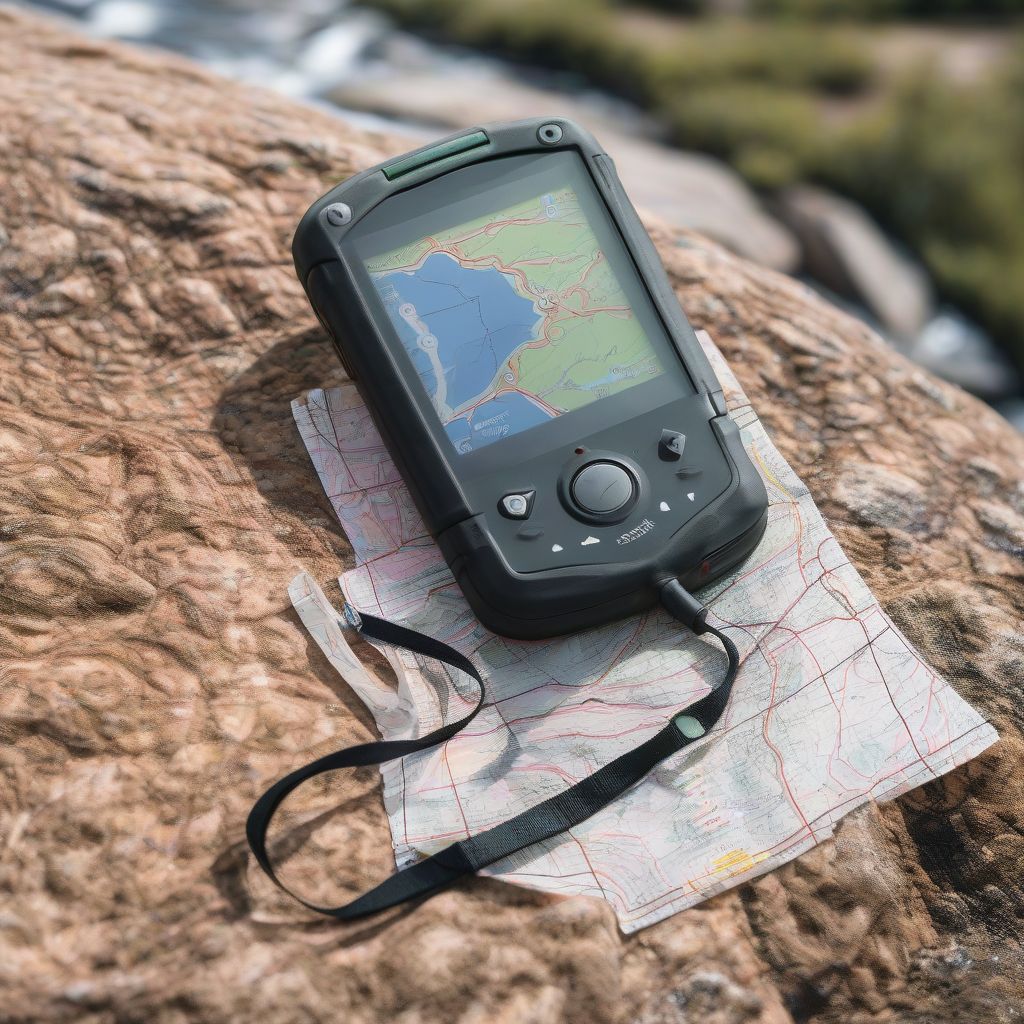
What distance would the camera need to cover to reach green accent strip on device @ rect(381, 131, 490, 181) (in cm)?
188

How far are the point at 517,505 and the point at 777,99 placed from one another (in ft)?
20.4

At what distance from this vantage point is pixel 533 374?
1.80 metres

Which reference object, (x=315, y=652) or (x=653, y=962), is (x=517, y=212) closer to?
(x=315, y=652)

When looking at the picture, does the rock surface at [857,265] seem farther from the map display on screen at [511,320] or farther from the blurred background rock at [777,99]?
the map display on screen at [511,320]

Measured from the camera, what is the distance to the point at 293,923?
1384 millimetres

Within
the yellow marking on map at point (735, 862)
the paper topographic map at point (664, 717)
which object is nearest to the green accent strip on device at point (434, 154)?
the paper topographic map at point (664, 717)

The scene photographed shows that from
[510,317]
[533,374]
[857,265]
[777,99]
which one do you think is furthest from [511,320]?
[777,99]

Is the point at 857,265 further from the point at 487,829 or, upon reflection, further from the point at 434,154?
the point at 487,829

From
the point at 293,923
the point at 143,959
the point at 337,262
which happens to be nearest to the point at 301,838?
the point at 293,923

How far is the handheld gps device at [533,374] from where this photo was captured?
167 centimetres

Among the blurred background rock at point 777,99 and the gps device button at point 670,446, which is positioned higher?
the gps device button at point 670,446

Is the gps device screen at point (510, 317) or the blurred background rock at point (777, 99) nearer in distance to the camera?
the gps device screen at point (510, 317)

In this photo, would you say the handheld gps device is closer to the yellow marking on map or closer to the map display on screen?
the map display on screen

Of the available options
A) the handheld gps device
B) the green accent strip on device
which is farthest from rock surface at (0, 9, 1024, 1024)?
the green accent strip on device
